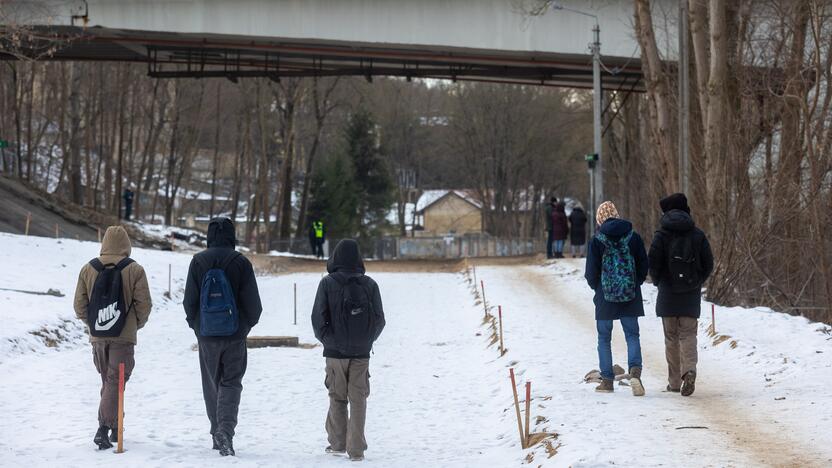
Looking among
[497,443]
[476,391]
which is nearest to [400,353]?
[476,391]

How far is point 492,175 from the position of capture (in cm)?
8406

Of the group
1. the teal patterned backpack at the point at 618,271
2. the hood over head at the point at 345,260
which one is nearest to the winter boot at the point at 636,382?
the teal patterned backpack at the point at 618,271

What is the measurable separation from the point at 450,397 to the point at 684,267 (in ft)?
13.5

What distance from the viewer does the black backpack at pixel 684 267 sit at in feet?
39.2

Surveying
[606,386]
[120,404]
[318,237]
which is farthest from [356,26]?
[120,404]

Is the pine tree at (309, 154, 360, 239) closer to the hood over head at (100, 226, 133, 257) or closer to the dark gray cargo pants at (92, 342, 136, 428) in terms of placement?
the hood over head at (100, 226, 133, 257)

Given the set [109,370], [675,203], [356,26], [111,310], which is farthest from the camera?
[356,26]

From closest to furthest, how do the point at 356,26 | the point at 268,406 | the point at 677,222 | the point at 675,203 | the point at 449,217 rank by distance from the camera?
the point at 677,222
the point at 675,203
the point at 268,406
the point at 356,26
the point at 449,217

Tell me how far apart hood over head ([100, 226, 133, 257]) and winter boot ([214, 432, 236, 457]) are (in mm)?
1872

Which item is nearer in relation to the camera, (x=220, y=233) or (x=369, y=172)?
(x=220, y=233)

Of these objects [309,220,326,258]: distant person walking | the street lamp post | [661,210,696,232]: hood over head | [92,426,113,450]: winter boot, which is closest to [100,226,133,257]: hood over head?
[92,426,113,450]: winter boot

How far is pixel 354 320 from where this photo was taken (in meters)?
10.4

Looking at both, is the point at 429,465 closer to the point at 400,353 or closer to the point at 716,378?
the point at 716,378

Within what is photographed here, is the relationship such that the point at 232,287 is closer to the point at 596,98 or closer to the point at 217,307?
the point at 217,307
